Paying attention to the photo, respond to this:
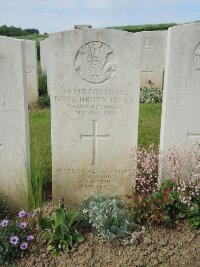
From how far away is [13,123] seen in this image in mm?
3955

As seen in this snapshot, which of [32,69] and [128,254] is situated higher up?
[32,69]

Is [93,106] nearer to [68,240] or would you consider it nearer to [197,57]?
[197,57]

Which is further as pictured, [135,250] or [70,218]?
[70,218]

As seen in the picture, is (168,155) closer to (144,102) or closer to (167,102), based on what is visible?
(167,102)

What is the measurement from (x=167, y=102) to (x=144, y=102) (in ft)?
20.3

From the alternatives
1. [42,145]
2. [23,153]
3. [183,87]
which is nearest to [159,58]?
[42,145]

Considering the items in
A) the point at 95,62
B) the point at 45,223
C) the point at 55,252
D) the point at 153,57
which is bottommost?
the point at 55,252

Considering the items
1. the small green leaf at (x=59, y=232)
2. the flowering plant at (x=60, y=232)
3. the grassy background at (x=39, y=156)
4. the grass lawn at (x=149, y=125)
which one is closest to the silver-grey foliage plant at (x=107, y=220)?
the flowering plant at (x=60, y=232)

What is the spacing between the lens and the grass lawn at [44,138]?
4.08m

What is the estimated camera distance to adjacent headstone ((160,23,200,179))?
387 cm

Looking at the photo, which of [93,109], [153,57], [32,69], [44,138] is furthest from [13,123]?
[153,57]

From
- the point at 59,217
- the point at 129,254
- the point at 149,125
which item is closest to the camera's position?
the point at 129,254

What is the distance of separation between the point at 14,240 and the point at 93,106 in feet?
5.53

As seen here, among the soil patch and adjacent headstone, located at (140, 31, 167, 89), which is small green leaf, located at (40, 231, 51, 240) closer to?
the soil patch
